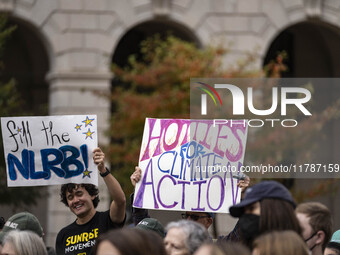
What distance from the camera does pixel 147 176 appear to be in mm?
7730

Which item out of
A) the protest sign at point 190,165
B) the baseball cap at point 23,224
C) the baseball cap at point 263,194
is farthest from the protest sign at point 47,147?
the baseball cap at point 263,194

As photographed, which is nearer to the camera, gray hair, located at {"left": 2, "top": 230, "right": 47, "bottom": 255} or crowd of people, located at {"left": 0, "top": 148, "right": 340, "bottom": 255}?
crowd of people, located at {"left": 0, "top": 148, "right": 340, "bottom": 255}

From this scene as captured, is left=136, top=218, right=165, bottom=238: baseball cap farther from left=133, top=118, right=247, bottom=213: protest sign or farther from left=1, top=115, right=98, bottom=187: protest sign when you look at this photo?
left=1, top=115, right=98, bottom=187: protest sign

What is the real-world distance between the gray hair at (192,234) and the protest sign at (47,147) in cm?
224

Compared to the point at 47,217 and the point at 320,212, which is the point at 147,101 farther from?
the point at 320,212

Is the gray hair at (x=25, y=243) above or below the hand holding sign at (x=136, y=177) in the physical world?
below

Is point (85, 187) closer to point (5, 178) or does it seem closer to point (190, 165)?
point (190, 165)

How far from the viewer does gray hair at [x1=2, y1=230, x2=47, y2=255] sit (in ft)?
18.4

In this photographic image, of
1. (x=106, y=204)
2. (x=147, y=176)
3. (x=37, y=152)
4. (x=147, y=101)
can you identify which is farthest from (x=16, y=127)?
(x=106, y=204)

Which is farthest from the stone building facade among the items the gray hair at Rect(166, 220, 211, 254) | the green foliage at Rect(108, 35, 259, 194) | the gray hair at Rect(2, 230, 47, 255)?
the gray hair at Rect(166, 220, 211, 254)

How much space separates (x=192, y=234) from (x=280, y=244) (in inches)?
44.6

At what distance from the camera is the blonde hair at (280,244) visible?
4.49 metres

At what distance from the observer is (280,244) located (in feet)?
14.8

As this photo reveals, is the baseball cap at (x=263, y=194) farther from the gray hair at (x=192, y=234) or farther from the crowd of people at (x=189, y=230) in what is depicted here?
the gray hair at (x=192, y=234)
